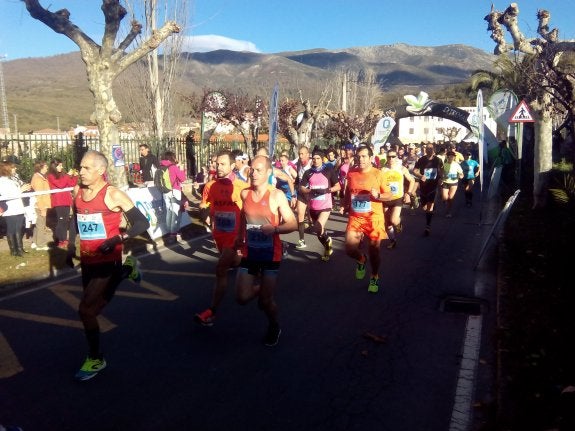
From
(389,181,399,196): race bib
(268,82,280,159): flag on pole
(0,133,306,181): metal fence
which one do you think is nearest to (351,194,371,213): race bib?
(389,181,399,196): race bib

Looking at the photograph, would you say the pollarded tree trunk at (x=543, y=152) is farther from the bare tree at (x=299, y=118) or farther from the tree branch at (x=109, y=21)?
the bare tree at (x=299, y=118)

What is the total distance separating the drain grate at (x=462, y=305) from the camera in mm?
6758

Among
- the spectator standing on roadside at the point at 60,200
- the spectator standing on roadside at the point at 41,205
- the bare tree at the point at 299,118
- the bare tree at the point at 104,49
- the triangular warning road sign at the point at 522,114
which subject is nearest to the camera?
the spectator standing on roadside at the point at 41,205

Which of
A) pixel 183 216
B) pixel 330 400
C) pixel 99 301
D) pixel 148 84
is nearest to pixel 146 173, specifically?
pixel 183 216

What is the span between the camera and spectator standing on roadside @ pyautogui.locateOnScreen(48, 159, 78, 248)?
10.4 m

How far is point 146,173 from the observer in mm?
15109

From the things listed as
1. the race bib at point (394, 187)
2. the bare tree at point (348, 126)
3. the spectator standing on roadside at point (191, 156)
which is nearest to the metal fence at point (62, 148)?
the spectator standing on roadside at point (191, 156)

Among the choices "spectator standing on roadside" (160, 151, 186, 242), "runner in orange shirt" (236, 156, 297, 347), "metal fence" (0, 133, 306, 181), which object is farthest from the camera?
"metal fence" (0, 133, 306, 181)

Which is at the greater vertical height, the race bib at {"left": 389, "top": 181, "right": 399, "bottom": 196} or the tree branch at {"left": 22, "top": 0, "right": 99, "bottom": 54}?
the tree branch at {"left": 22, "top": 0, "right": 99, "bottom": 54}

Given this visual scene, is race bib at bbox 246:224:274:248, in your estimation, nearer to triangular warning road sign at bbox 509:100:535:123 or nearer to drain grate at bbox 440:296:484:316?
drain grate at bbox 440:296:484:316

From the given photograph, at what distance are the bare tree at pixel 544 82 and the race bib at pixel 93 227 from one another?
10634mm

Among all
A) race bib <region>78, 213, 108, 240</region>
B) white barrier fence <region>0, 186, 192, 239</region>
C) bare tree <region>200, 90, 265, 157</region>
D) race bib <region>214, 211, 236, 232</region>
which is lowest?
white barrier fence <region>0, 186, 192, 239</region>

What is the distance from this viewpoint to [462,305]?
7.01 m

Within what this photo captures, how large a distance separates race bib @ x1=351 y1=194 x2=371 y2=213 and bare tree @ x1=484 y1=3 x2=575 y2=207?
271 inches
